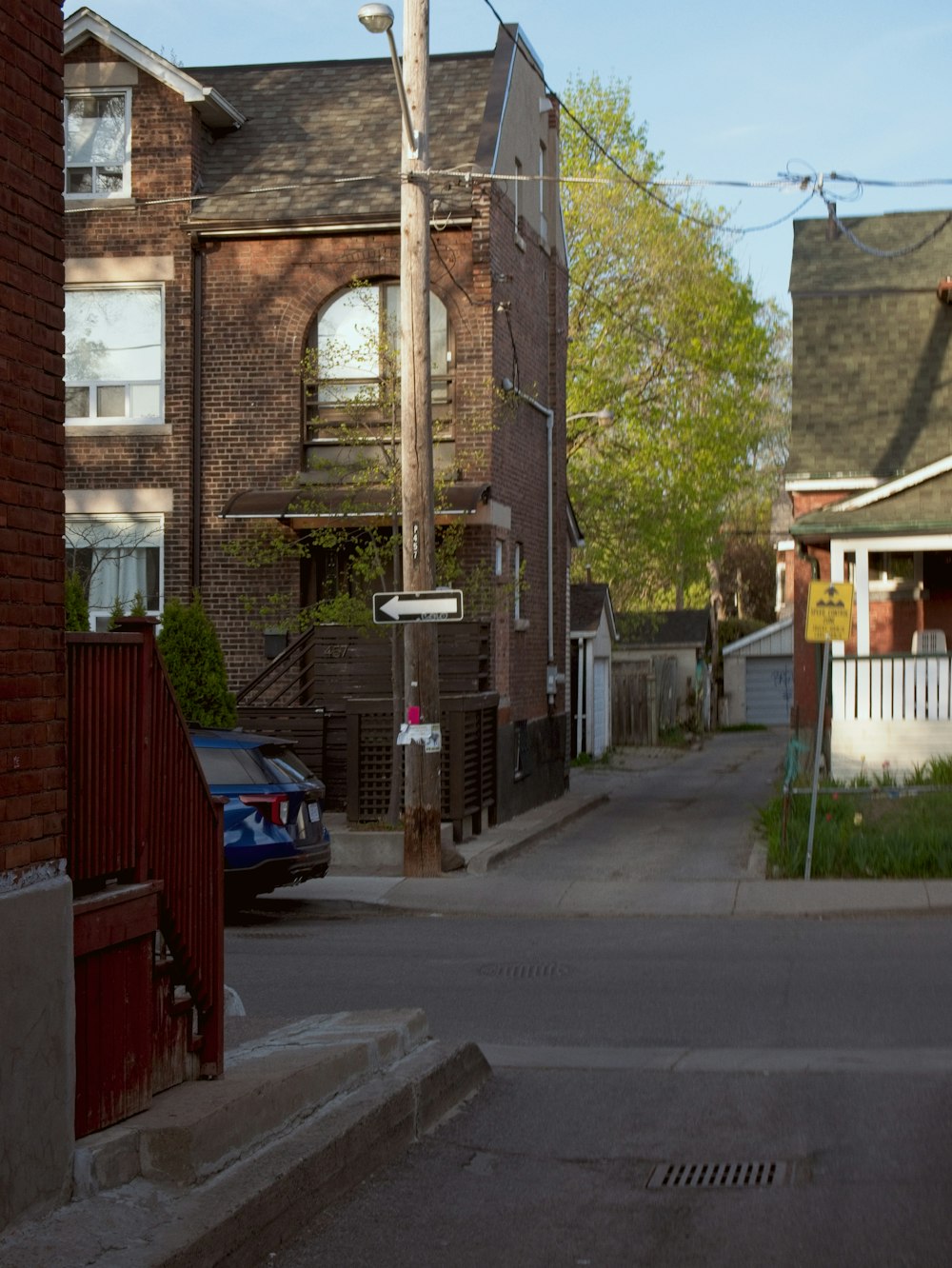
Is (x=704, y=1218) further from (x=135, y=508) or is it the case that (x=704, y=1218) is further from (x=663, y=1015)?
(x=135, y=508)

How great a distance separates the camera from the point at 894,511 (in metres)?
22.1

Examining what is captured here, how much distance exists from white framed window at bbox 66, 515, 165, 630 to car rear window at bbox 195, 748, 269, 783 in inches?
333

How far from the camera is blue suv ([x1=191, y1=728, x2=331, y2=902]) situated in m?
14.4

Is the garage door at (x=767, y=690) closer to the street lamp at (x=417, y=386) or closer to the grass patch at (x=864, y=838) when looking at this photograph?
the grass patch at (x=864, y=838)

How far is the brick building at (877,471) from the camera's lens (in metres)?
21.5

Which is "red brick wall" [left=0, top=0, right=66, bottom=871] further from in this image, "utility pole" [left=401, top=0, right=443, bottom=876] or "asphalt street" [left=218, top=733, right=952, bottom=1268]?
"utility pole" [left=401, top=0, right=443, bottom=876]

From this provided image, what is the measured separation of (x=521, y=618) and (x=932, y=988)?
1403cm

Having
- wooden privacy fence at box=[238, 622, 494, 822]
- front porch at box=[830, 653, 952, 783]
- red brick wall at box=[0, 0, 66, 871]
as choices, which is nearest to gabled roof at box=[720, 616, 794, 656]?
front porch at box=[830, 653, 952, 783]

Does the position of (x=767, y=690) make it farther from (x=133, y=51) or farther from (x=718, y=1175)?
(x=718, y=1175)

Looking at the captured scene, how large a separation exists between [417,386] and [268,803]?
467 centimetres

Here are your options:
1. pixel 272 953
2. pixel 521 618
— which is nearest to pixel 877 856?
pixel 272 953

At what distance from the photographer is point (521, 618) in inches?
969

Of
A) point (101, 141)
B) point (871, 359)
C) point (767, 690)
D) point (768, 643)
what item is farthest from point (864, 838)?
point (767, 690)

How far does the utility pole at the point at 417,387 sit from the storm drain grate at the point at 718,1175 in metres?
10.2
